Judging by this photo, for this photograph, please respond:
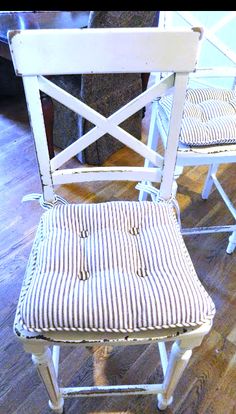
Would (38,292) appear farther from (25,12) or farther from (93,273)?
(25,12)

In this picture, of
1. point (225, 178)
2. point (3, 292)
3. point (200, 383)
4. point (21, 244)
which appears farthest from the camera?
point (225, 178)

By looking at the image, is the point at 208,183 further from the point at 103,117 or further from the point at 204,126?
the point at 103,117

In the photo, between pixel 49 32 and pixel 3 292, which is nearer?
pixel 49 32

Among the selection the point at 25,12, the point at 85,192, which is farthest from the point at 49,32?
the point at 25,12

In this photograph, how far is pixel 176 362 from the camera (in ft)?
2.54

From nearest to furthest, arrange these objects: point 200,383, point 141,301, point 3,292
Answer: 1. point 141,301
2. point 200,383
3. point 3,292

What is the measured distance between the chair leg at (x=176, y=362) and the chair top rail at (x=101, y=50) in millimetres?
571

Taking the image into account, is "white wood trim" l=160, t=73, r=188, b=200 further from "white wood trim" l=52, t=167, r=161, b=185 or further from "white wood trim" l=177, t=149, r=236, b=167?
"white wood trim" l=177, t=149, r=236, b=167

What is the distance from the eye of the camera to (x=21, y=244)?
1.41 m

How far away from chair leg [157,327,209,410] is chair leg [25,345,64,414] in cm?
27

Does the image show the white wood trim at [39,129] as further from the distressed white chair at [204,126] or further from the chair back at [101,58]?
the distressed white chair at [204,126]

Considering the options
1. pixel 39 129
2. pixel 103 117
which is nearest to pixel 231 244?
pixel 103 117

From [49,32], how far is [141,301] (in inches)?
22.1

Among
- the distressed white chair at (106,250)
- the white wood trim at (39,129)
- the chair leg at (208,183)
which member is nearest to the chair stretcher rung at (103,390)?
the distressed white chair at (106,250)
